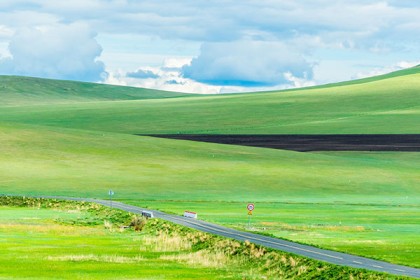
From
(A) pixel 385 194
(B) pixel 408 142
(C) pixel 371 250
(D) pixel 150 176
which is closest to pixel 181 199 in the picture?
(D) pixel 150 176

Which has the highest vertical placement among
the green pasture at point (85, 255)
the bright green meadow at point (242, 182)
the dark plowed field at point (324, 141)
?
the dark plowed field at point (324, 141)

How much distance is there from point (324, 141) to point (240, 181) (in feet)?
150

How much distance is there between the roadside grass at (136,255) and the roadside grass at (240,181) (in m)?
5.03

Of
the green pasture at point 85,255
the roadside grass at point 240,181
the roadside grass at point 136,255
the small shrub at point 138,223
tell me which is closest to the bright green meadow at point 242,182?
the roadside grass at point 240,181

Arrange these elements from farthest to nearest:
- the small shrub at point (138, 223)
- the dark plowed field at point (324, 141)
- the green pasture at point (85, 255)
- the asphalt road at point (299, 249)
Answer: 1. the dark plowed field at point (324, 141)
2. the small shrub at point (138, 223)
3. the green pasture at point (85, 255)
4. the asphalt road at point (299, 249)

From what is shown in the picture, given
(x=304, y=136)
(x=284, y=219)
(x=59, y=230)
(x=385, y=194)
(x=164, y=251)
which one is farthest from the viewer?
(x=304, y=136)

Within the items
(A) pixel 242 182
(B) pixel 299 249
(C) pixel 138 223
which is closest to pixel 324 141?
(A) pixel 242 182

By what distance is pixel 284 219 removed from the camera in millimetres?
71125

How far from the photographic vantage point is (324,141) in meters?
146

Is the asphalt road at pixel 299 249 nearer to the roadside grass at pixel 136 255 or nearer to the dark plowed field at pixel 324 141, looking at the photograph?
the roadside grass at pixel 136 255

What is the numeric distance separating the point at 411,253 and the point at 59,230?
1005 inches

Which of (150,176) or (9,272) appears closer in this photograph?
(9,272)

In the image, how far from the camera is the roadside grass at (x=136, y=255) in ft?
148

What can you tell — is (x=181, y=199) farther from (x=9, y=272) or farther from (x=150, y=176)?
(x=9, y=272)
